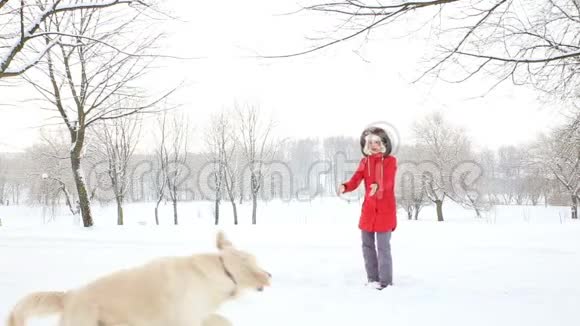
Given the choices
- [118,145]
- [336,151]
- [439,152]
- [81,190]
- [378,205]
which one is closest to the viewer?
[378,205]

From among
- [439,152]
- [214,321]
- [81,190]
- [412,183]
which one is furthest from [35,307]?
[412,183]

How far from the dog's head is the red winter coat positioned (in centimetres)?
248

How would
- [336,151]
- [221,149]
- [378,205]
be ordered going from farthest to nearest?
[336,151] → [221,149] → [378,205]

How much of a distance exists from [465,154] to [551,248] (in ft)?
107

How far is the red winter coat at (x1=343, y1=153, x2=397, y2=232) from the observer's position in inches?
149

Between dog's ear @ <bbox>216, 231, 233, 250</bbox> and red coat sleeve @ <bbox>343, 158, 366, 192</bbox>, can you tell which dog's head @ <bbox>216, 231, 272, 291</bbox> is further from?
red coat sleeve @ <bbox>343, 158, 366, 192</bbox>

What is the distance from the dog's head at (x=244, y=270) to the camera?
1526mm

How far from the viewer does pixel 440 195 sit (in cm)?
3403

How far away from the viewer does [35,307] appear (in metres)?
1.49

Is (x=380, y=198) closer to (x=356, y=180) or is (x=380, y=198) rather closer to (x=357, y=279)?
(x=356, y=180)

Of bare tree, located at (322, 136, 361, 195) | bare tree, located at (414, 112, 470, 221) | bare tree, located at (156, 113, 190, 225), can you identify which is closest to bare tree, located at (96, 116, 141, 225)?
bare tree, located at (156, 113, 190, 225)

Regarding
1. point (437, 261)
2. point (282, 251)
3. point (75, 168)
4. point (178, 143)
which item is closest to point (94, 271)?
point (282, 251)

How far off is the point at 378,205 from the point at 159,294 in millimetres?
2807

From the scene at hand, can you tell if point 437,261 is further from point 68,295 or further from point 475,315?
point 68,295
